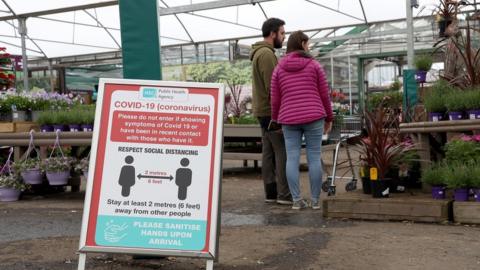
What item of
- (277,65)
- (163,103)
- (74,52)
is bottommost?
(163,103)

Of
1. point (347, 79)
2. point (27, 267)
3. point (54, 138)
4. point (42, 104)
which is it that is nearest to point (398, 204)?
point (27, 267)

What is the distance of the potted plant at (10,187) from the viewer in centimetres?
736

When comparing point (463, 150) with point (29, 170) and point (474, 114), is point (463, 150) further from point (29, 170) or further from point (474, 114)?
point (29, 170)

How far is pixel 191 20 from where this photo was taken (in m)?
18.9

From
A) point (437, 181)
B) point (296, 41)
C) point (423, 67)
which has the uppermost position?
point (296, 41)

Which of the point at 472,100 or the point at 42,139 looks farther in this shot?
the point at 42,139

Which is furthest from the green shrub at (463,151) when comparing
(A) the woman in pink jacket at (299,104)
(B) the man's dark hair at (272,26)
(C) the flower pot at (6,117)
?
(C) the flower pot at (6,117)

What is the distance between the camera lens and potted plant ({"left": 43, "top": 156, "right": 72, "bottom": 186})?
7.20m

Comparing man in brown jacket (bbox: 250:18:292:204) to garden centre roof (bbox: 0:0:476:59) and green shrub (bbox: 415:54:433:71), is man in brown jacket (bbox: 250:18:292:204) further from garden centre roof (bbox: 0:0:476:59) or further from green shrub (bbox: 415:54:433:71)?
garden centre roof (bbox: 0:0:476:59)

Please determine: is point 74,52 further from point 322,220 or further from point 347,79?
point 322,220

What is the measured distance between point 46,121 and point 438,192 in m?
4.69

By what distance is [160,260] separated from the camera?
13.6 feet

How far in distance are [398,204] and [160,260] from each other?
7.29 feet

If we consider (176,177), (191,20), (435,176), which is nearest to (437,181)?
(435,176)
